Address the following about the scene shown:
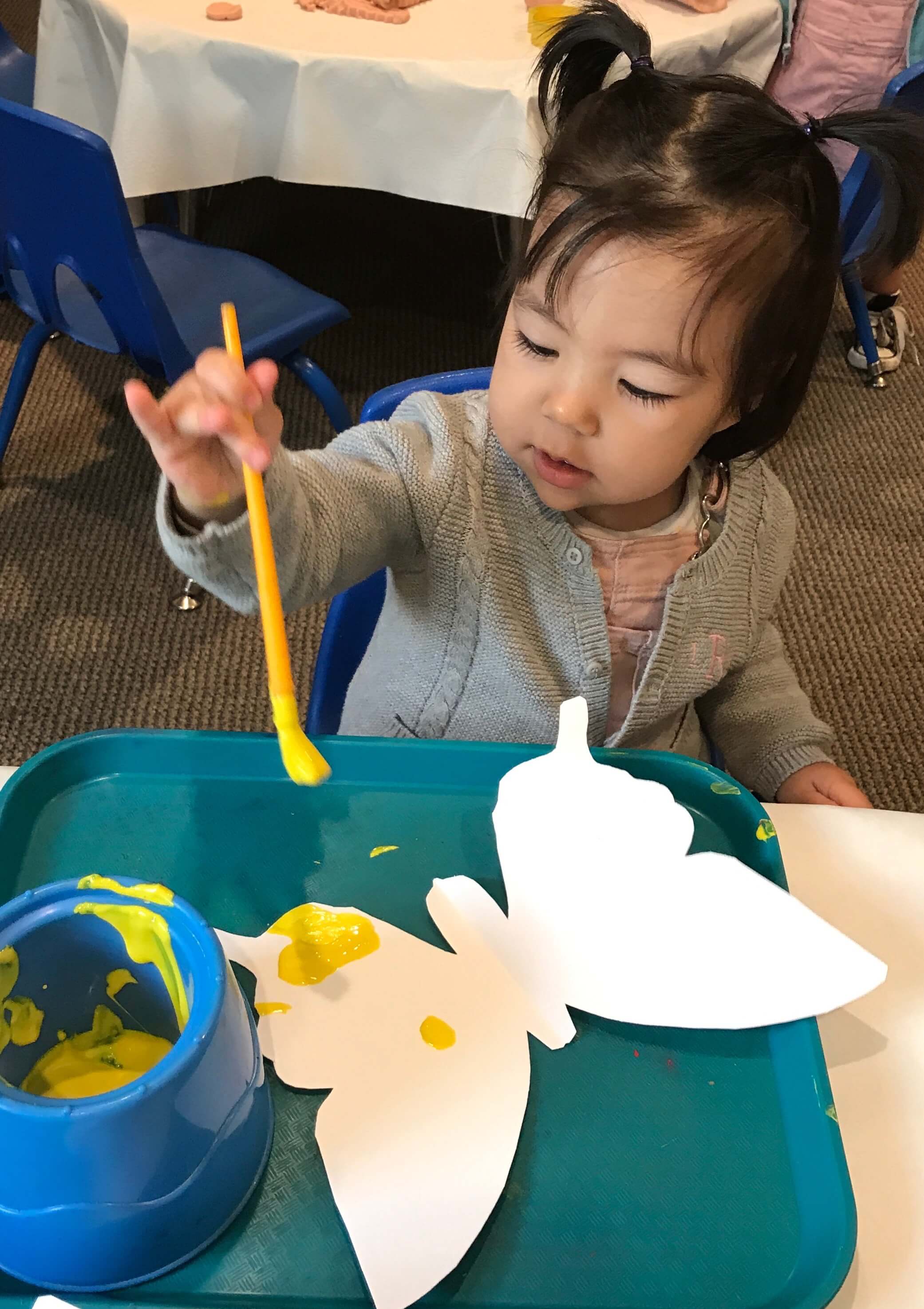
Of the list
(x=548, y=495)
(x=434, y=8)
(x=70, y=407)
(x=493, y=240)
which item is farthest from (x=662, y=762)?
(x=493, y=240)

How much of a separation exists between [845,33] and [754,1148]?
1856mm

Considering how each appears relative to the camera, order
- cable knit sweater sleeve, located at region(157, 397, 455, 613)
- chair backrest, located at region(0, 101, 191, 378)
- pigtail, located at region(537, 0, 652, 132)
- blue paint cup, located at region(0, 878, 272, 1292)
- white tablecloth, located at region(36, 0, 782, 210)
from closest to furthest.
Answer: blue paint cup, located at region(0, 878, 272, 1292) → cable knit sweater sleeve, located at region(157, 397, 455, 613) → pigtail, located at region(537, 0, 652, 132) → chair backrest, located at region(0, 101, 191, 378) → white tablecloth, located at region(36, 0, 782, 210)

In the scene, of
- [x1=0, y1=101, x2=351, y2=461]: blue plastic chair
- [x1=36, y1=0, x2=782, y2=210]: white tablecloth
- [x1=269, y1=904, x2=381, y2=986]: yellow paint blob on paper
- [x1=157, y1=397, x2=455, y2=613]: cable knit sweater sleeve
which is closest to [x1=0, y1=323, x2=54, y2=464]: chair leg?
[x1=0, y1=101, x2=351, y2=461]: blue plastic chair

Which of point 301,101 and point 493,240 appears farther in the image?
point 493,240

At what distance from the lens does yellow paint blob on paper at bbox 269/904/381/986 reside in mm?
483

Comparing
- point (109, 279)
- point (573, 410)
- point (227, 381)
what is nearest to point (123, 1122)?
point (227, 381)

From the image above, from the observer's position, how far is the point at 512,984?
49cm

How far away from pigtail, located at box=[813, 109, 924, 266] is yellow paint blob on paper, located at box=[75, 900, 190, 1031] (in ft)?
1.80

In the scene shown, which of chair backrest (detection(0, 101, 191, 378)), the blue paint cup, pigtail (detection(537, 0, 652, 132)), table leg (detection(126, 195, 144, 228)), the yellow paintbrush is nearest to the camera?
the blue paint cup

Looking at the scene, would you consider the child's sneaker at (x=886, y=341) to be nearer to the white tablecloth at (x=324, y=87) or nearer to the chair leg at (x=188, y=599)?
the white tablecloth at (x=324, y=87)

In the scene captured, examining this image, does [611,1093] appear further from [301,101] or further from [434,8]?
[434,8]

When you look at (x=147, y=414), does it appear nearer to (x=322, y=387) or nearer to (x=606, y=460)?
(x=606, y=460)

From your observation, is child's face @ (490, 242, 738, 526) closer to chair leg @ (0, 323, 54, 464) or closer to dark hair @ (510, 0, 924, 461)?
dark hair @ (510, 0, 924, 461)

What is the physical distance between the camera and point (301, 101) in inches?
56.1
